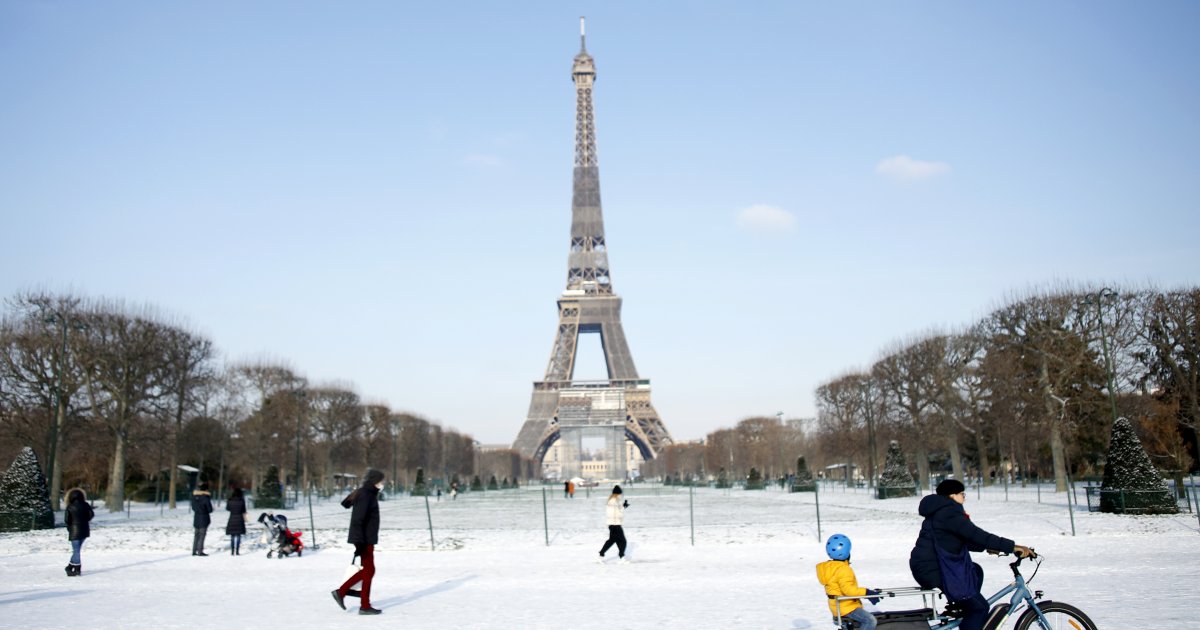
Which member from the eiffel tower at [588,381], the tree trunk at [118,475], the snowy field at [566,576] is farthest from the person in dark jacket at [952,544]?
the eiffel tower at [588,381]

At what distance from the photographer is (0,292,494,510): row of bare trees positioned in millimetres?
31344

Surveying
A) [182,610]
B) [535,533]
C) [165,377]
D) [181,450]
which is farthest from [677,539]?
[181,450]

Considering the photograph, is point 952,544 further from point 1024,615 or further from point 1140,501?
point 1140,501

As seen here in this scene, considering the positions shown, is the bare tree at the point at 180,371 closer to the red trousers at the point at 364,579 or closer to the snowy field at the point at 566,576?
the snowy field at the point at 566,576

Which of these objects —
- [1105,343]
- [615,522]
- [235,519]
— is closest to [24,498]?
[235,519]

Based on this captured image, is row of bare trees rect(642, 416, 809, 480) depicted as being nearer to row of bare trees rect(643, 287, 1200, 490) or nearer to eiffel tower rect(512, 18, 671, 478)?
eiffel tower rect(512, 18, 671, 478)

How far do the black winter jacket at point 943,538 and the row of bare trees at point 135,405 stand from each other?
2774cm

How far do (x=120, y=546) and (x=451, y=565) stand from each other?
902 centimetres

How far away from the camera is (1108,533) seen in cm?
1798

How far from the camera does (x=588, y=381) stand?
95.8 metres

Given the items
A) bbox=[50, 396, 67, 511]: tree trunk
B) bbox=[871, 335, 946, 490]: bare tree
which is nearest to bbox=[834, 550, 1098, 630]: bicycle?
bbox=[50, 396, 67, 511]: tree trunk

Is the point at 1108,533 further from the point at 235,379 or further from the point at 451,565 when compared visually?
the point at 235,379

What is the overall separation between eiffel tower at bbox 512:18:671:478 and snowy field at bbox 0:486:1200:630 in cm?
6490

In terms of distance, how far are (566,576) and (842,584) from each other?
8104 millimetres
